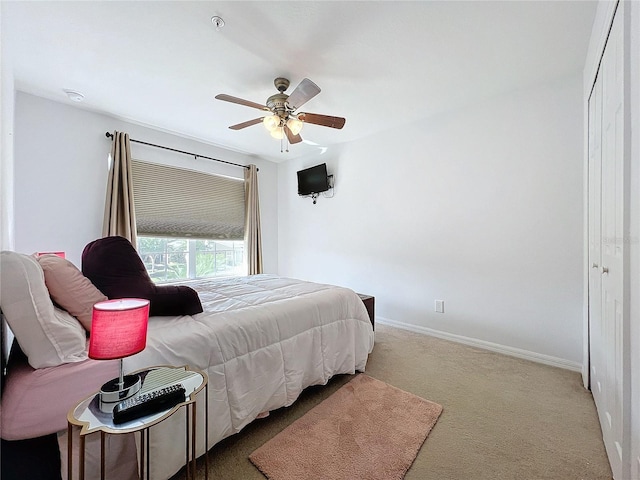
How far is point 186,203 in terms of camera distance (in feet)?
12.1

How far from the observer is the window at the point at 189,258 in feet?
11.4

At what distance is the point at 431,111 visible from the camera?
2.97 meters

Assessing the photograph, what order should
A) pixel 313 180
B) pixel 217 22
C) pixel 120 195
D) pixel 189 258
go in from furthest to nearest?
pixel 313 180
pixel 189 258
pixel 120 195
pixel 217 22

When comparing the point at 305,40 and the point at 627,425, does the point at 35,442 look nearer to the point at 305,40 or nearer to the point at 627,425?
the point at 627,425

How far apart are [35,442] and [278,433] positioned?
105 centimetres

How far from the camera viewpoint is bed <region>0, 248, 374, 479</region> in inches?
38.5

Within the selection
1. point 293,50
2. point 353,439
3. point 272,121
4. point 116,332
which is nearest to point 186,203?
point 272,121

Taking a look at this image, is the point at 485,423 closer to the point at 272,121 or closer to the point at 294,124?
the point at 294,124

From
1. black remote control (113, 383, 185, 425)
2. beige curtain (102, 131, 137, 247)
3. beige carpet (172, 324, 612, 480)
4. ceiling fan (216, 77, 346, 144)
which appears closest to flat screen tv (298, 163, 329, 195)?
ceiling fan (216, 77, 346, 144)

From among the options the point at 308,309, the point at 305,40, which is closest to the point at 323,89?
the point at 305,40

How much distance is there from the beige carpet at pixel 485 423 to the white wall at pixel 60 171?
2.79 metres

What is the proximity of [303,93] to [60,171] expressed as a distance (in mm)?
2713

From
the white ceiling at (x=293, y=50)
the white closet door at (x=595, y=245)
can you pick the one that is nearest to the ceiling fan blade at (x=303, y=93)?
the white ceiling at (x=293, y=50)

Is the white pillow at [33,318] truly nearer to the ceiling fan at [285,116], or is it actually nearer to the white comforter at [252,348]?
the white comforter at [252,348]
